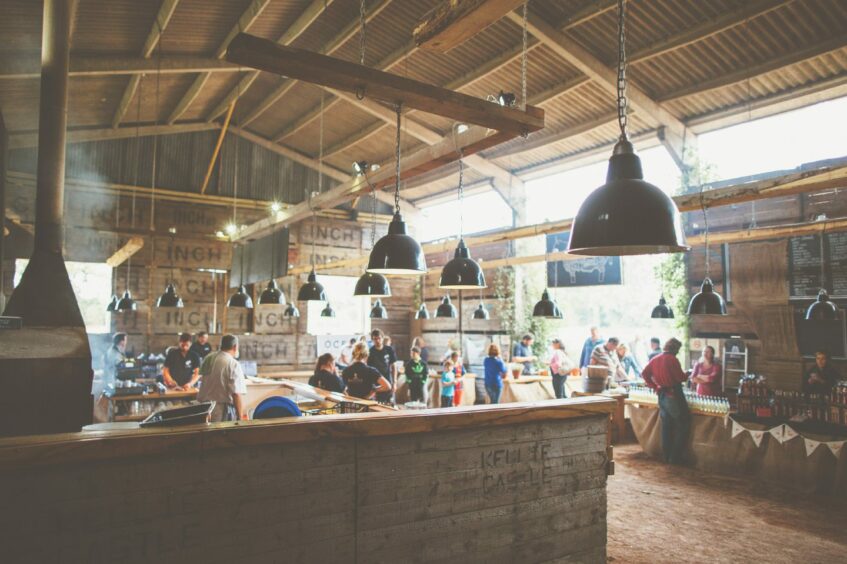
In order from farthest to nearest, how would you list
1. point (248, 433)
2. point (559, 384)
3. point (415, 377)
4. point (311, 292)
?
1. point (559, 384)
2. point (415, 377)
3. point (311, 292)
4. point (248, 433)

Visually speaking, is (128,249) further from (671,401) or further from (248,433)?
(671,401)

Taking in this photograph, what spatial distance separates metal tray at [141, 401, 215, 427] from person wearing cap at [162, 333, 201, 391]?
615cm

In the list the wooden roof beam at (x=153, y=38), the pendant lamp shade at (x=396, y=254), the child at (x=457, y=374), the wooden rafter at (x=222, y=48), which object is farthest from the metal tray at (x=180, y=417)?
the child at (x=457, y=374)

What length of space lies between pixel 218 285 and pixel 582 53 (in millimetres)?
9357

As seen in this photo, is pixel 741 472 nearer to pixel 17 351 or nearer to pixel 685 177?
pixel 685 177

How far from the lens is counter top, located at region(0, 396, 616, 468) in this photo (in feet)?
6.47

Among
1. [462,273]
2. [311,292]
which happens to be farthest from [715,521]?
[311,292]

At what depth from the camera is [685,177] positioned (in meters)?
9.20

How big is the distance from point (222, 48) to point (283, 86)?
2282mm

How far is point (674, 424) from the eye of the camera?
7.21 m

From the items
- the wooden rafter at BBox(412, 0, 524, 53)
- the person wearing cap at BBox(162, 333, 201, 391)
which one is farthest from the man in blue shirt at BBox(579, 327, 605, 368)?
the wooden rafter at BBox(412, 0, 524, 53)

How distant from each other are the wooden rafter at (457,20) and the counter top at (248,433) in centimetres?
195

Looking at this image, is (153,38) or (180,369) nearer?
(153,38)

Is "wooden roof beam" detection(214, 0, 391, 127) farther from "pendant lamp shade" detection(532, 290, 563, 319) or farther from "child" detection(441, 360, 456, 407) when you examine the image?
"child" detection(441, 360, 456, 407)
